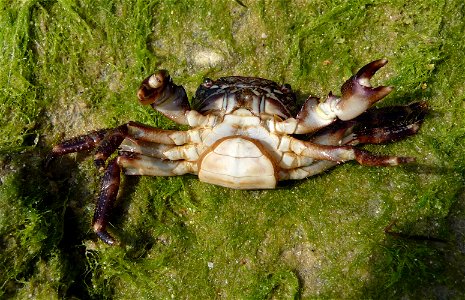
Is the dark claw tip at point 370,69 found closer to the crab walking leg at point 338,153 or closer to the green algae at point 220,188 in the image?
the crab walking leg at point 338,153

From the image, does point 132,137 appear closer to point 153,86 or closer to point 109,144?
point 109,144

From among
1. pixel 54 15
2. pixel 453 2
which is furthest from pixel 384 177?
pixel 54 15

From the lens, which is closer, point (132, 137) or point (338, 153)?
point (338, 153)

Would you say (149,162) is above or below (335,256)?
above

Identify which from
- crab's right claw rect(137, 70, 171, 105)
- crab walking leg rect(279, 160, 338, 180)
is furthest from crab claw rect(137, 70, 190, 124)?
crab walking leg rect(279, 160, 338, 180)

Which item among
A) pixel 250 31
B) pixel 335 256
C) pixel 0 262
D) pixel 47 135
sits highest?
pixel 250 31

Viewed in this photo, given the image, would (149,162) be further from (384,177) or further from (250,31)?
(384,177)

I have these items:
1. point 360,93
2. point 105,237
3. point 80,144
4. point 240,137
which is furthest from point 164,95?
point 360,93
